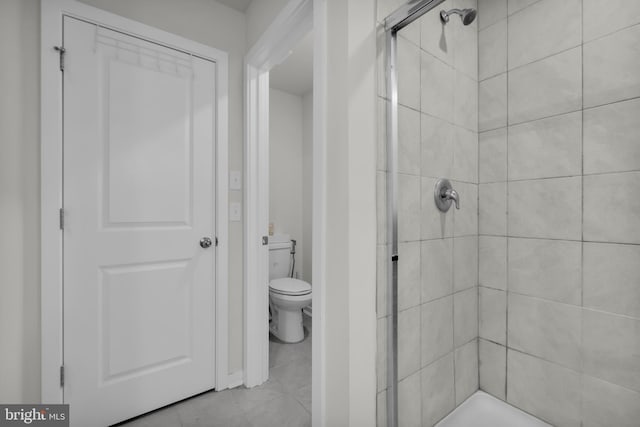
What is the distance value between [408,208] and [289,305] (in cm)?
149

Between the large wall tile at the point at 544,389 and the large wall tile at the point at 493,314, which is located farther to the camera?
the large wall tile at the point at 493,314

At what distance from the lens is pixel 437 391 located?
46.8 inches

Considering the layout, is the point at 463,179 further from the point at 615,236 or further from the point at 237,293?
the point at 237,293

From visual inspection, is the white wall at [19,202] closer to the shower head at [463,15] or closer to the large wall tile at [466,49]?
the shower head at [463,15]

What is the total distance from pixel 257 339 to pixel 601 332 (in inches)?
65.4

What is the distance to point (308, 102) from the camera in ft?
10.5

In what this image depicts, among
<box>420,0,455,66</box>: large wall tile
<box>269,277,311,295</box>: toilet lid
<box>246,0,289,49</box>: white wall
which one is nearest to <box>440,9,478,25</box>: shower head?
<box>420,0,455,66</box>: large wall tile

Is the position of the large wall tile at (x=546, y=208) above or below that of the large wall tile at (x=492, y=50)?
below

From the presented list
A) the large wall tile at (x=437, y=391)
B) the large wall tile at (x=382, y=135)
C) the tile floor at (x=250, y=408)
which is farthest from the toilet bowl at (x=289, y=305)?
the large wall tile at (x=382, y=135)

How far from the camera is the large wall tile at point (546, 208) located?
112cm

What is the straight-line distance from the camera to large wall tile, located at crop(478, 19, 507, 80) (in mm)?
1299

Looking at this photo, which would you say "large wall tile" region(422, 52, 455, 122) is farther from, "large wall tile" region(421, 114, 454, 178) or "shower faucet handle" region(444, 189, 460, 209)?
"shower faucet handle" region(444, 189, 460, 209)

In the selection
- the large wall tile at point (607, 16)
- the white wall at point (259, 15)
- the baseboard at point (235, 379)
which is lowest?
the baseboard at point (235, 379)

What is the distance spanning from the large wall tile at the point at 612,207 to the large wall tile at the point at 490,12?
84 cm
